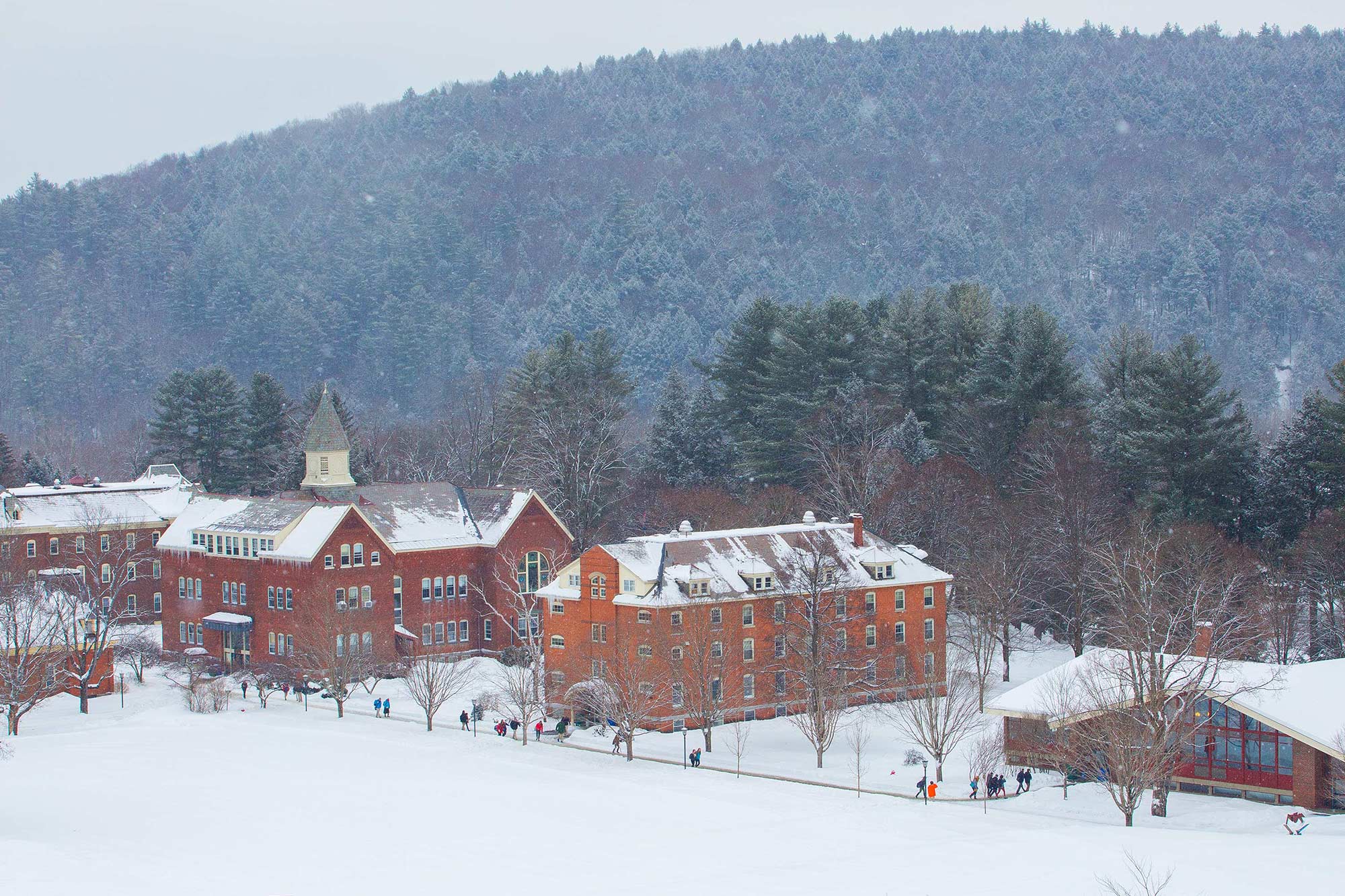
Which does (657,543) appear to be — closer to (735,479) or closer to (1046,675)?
(1046,675)

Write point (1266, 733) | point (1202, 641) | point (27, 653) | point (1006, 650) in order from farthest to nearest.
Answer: point (1006, 650) → point (27, 653) → point (1202, 641) → point (1266, 733)

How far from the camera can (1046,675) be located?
213 feet

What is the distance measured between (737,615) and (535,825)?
800 inches

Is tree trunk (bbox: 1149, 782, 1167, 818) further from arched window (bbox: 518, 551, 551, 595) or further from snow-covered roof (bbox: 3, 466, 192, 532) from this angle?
snow-covered roof (bbox: 3, 466, 192, 532)

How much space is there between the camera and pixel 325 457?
90.6 meters

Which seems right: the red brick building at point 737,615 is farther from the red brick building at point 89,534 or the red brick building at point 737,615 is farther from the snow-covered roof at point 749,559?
the red brick building at point 89,534

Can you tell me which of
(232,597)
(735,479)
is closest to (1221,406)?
(735,479)

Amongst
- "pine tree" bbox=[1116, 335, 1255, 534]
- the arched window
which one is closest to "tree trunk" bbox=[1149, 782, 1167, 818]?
"pine tree" bbox=[1116, 335, 1255, 534]

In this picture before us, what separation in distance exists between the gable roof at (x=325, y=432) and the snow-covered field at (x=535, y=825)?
73.9 ft

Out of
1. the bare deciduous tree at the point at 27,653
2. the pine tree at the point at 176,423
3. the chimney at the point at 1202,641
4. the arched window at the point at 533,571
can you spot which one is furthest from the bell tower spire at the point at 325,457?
A: the chimney at the point at 1202,641

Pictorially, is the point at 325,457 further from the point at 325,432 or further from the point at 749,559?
the point at 749,559

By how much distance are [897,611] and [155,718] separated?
31424 mm

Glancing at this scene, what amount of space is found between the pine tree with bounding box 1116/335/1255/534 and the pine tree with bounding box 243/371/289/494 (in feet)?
188

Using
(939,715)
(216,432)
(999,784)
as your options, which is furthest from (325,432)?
(999,784)
